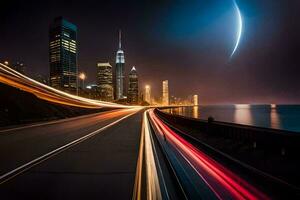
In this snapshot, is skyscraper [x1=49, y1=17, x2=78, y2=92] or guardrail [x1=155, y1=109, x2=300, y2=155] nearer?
guardrail [x1=155, y1=109, x2=300, y2=155]

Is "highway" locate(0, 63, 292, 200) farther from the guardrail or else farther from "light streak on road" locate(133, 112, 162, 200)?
the guardrail

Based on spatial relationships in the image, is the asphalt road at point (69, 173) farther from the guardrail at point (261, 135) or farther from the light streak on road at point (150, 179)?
the guardrail at point (261, 135)

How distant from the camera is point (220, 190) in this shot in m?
6.68

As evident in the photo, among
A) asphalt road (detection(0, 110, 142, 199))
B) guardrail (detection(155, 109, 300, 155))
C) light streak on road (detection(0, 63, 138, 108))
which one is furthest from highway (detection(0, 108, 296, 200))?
light streak on road (detection(0, 63, 138, 108))

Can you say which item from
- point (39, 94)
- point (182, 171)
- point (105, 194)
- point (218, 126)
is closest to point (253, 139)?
point (218, 126)

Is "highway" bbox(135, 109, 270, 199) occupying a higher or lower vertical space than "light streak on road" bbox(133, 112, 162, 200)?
lower

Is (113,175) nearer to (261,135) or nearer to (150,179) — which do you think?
(150,179)

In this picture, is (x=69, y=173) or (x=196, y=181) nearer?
(x=196, y=181)

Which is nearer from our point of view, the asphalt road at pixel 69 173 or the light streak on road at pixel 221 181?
the asphalt road at pixel 69 173

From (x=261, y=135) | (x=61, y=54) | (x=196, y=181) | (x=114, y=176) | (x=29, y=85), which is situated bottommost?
(x=196, y=181)

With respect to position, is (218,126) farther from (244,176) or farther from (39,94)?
(39,94)

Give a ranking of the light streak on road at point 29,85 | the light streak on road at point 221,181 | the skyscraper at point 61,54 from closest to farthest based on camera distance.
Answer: the light streak on road at point 221,181 → the light streak on road at point 29,85 → the skyscraper at point 61,54

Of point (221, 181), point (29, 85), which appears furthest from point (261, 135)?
point (29, 85)

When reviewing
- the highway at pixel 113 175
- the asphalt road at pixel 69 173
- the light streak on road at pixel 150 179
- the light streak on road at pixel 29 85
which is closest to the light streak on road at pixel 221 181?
the highway at pixel 113 175
